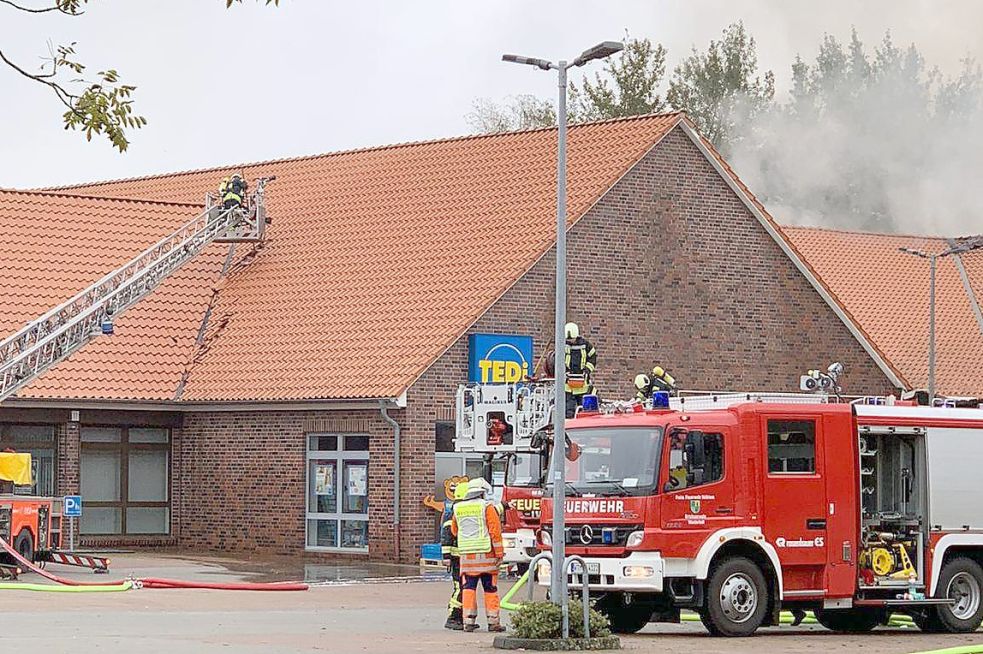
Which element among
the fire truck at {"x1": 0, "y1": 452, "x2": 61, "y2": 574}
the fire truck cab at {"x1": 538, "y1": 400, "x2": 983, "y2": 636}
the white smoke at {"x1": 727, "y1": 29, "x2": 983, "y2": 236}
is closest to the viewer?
the fire truck cab at {"x1": 538, "y1": 400, "x2": 983, "y2": 636}

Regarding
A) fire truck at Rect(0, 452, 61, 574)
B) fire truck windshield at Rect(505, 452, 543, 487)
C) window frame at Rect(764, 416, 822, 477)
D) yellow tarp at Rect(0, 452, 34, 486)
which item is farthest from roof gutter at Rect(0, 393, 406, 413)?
window frame at Rect(764, 416, 822, 477)

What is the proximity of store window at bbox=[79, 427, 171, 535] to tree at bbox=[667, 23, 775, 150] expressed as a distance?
40.3m

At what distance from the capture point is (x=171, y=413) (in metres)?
35.9

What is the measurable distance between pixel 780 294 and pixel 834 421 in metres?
16.8

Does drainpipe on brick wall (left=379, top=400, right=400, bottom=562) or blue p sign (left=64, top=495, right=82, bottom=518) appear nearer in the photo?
blue p sign (left=64, top=495, right=82, bottom=518)

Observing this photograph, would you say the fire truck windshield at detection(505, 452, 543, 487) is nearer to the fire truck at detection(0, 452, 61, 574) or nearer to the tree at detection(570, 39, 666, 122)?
the fire truck at detection(0, 452, 61, 574)

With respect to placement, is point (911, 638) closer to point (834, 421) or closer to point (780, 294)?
point (834, 421)

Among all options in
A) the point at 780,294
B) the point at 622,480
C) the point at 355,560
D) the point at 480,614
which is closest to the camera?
the point at 622,480

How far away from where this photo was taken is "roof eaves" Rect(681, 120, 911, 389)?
37.2 m

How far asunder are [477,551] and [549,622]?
6.94 feet

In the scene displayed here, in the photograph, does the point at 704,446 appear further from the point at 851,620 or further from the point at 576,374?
the point at 576,374

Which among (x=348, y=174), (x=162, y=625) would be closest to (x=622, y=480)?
(x=162, y=625)

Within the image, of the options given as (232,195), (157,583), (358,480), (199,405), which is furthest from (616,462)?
(232,195)

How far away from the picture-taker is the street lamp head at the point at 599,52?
1916 cm
